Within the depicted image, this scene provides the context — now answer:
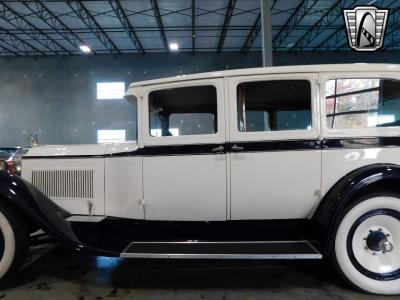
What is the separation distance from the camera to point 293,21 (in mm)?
15078

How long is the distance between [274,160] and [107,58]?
17.5 metres

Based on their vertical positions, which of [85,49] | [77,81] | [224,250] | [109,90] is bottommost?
[224,250]

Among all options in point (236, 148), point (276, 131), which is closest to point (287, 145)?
point (276, 131)

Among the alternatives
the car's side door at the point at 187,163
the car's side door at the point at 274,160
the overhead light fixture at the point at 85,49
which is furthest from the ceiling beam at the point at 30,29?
the car's side door at the point at 274,160

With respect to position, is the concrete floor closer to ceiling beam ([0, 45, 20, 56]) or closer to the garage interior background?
the garage interior background

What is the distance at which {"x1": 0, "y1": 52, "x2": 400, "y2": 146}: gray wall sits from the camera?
1834 centimetres

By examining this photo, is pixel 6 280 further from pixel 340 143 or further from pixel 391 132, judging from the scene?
pixel 391 132

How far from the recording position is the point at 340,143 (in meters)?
2.95

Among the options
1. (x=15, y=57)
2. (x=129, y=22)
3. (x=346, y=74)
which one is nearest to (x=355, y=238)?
(x=346, y=74)

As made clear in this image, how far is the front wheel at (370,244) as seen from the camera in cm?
283

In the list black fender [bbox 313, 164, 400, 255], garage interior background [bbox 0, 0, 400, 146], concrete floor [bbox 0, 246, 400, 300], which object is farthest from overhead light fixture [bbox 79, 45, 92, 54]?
black fender [bbox 313, 164, 400, 255]

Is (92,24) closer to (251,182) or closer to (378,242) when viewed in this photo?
(251,182)

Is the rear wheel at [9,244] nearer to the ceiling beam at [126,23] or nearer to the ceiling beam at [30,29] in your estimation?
the ceiling beam at [126,23]

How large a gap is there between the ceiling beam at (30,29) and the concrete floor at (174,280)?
13333 millimetres
